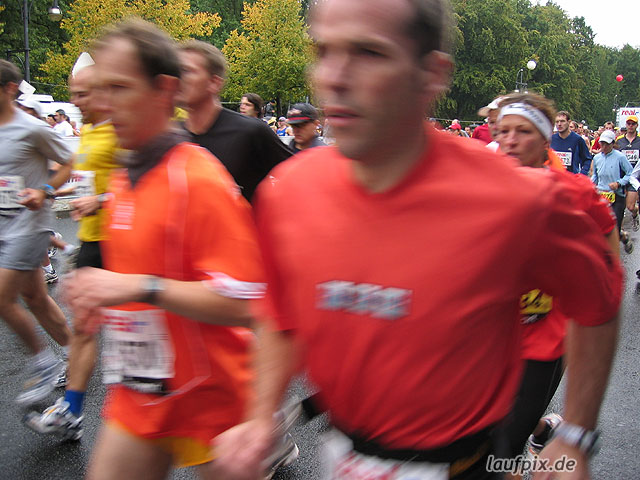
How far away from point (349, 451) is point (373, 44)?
0.90m

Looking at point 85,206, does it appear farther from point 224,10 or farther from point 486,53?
point 486,53

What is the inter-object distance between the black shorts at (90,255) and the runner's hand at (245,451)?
2.41 m

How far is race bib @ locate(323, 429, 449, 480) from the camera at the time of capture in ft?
4.52

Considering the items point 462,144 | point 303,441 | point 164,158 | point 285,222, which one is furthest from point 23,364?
point 462,144

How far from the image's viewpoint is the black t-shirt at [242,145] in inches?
158

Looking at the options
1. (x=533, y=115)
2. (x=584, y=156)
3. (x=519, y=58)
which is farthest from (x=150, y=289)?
(x=519, y=58)

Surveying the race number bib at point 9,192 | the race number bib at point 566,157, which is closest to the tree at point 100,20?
the race number bib at point 566,157

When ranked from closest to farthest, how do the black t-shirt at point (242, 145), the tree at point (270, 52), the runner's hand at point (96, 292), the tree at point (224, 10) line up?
the runner's hand at point (96, 292) → the black t-shirt at point (242, 145) → the tree at point (270, 52) → the tree at point (224, 10)

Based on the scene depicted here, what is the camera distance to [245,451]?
4.54 ft

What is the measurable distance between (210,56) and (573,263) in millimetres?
3195

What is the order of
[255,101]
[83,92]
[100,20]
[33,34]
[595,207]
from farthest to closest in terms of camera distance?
[33,34], [100,20], [255,101], [83,92], [595,207]

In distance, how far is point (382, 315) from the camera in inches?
52.6

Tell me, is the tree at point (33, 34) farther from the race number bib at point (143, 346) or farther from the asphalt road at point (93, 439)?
the race number bib at point (143, 346)

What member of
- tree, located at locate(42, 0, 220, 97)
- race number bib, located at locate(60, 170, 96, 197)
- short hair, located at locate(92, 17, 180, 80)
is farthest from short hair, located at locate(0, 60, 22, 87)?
tree, located at locate(42, 0, 220, 97)
